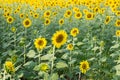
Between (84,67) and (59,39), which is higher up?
(59,39)

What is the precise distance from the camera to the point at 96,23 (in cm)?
791

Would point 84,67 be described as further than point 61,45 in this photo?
No

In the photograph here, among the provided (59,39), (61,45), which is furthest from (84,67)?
→ (61,45)

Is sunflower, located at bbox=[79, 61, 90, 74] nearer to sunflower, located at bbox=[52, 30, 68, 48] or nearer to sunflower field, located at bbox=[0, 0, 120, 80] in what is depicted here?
sunflower field, located at bbox=[0, 0, 120, 80]

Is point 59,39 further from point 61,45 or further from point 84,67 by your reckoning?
point 61,45

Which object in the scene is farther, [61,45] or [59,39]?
[61,45]

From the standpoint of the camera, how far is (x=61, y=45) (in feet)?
20.5

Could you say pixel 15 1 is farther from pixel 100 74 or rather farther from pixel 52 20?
pixel 100 74

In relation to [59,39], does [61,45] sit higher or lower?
lower

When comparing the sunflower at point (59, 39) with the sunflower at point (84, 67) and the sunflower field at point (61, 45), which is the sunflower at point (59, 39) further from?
the sunflower at point (84, 67)

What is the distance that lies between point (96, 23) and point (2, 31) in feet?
7.00

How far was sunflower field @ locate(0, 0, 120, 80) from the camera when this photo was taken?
449 cm

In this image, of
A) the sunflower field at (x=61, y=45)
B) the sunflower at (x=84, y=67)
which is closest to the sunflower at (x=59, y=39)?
the sunflower field at (x=61, y=45)

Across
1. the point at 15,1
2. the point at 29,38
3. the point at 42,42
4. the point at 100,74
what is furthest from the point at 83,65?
the point at 15,1
